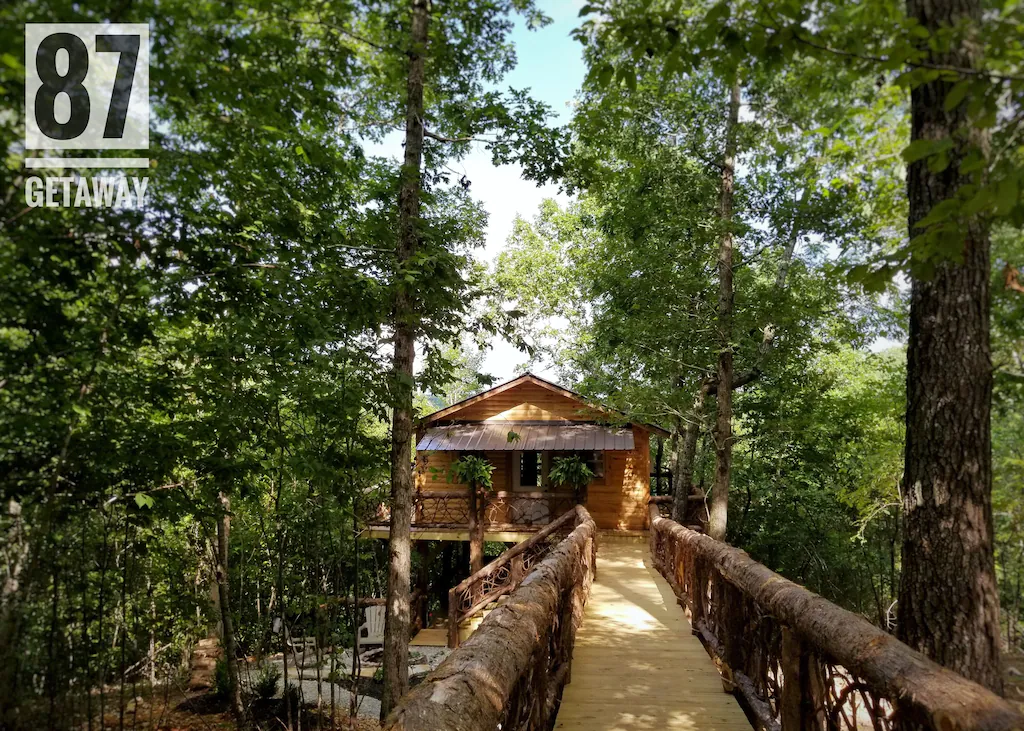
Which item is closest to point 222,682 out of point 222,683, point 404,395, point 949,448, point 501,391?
point 222,683

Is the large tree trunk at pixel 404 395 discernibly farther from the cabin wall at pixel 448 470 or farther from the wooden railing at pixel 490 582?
the cabin wall at pixel 448 470

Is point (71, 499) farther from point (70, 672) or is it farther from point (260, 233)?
point (260, 233)

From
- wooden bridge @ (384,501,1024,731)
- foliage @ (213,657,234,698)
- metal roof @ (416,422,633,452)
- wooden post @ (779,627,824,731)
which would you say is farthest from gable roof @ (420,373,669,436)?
wooden post @ (779,627,824,731)

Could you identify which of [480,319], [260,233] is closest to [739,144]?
[480,319]

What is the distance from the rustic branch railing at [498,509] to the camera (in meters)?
14.2

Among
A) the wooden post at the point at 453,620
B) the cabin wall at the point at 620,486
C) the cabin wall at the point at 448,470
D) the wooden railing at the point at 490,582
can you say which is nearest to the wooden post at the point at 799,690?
the wooden railing at the point at 490,582

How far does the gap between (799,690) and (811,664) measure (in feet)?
0.57

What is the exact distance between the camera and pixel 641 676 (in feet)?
14.2

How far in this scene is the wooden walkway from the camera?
3.53 metres

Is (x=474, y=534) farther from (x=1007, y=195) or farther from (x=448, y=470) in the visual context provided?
(x=1007, y=195)

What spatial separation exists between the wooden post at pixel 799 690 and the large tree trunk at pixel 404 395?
169 inches

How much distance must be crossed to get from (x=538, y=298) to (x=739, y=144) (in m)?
15.1

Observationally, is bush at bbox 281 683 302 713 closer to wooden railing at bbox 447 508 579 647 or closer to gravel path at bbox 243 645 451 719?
gravel path at bbox 243 645 451 719

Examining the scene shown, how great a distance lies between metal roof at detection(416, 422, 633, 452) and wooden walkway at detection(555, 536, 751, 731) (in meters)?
6.58
